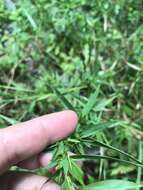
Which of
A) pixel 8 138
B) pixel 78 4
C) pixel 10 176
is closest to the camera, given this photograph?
pixel 8 138

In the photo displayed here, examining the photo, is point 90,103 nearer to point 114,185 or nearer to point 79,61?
point 114,185

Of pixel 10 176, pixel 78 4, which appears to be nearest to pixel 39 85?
pixel 78 4

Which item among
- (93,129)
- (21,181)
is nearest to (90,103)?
(93,129)

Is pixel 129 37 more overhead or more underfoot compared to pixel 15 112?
more overhead

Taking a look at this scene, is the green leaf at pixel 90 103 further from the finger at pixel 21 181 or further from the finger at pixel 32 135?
the finger at pixel 21 181

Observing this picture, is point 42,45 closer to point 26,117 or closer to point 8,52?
point 8,52

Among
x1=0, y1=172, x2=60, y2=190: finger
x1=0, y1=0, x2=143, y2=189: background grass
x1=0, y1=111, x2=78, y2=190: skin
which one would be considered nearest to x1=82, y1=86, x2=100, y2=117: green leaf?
x1=0, y1=111, x2=78, y2=190: skin

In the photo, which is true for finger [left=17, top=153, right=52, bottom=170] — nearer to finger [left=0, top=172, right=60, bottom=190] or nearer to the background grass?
finger [left=0, top=172, right=60, bottom=190]
